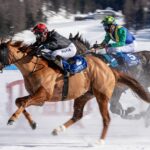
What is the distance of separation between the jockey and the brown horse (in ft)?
0.43

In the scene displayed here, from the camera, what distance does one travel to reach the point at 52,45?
814 cm

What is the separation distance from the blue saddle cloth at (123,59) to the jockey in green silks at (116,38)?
0.14m

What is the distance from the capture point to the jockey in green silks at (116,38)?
400 inches

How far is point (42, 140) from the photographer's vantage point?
→ 8.60 m

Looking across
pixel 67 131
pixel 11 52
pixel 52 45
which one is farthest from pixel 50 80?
pixel 67 131

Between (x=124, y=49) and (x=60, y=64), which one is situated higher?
(x=60, y=64)

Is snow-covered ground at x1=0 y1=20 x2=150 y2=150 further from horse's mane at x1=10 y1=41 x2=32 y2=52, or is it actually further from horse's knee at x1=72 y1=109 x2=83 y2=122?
horse's mane at x1=10 y1=41 x2=32 y2=52

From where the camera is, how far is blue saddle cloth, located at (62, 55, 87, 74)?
8297 millimetres

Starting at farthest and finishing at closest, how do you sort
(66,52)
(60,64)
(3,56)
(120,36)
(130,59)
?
1. (130,59)
2. (120,36)
3. (66,52)
4. (60,64)
5. (3,56)

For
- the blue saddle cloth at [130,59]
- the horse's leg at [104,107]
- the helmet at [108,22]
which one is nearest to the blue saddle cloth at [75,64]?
the horse's leg at [104,107]

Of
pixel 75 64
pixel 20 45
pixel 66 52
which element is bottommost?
pixel 75 64

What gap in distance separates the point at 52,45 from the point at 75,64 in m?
0.46

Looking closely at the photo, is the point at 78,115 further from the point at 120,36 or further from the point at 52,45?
the point at 120,36

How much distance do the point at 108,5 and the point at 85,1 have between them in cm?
384
